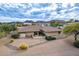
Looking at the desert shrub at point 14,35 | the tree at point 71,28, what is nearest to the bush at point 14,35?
the desert shrub at point 14,35

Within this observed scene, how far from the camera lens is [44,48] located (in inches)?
105

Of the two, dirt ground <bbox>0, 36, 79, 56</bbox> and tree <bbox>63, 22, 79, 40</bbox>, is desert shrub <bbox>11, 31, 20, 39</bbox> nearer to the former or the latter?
dirt ground <bbox>0, 36, 79, 56</bbox>

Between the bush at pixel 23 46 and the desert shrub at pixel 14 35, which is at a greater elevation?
the desert shrub at pixel 14 35

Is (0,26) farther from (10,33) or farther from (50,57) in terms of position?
(50,57)

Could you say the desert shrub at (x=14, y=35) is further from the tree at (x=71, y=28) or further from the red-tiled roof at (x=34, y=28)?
the tree at (x=71, y=28)

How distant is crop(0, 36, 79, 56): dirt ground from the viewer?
2.66m

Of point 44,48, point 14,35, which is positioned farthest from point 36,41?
point 14,35

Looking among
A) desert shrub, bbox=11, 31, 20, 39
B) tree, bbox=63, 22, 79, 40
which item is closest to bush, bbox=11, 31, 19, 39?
desert shrub, bbox=11, 31, 20, 39

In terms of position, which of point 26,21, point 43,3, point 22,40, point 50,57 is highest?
point 43,3

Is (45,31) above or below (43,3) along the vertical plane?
below

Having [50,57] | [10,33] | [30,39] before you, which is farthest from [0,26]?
[50,57]

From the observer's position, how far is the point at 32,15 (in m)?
2.69

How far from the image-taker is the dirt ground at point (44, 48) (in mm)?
2662

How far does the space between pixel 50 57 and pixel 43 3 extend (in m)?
0.51
